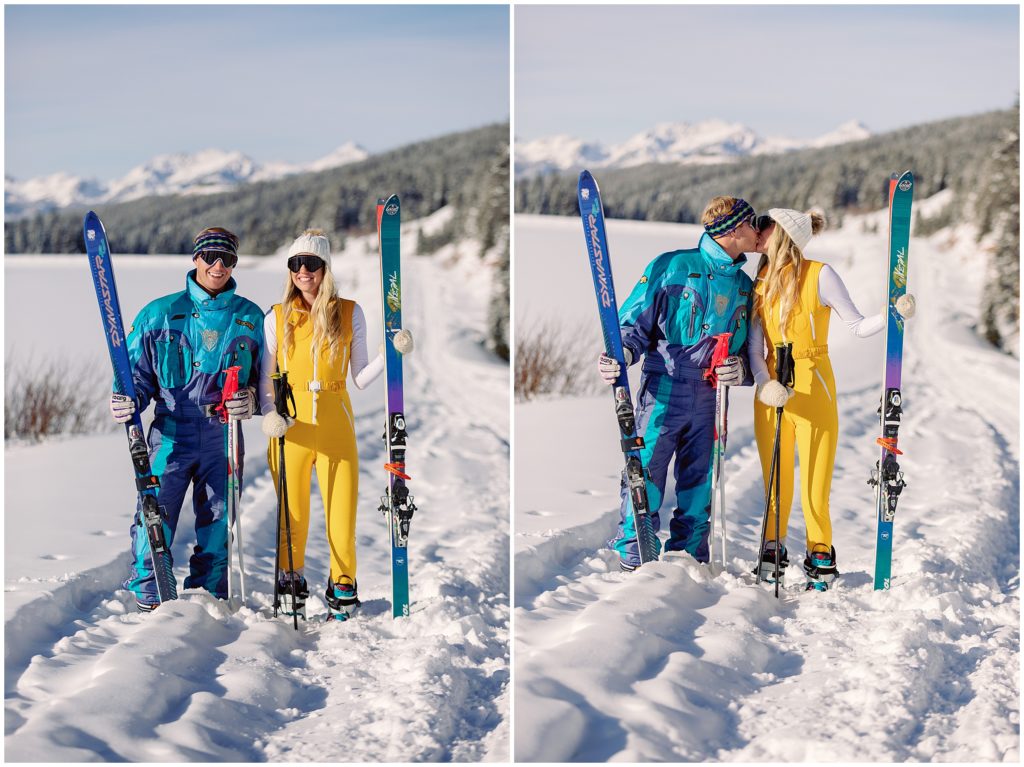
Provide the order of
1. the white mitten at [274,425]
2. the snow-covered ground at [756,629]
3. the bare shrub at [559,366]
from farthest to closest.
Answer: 1. the bare shrub at [559,366]
2. the white mitten at [274,425]
3. the snow-covered ground at [756,629]

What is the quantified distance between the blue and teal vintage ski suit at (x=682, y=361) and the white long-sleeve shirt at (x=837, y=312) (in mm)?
56

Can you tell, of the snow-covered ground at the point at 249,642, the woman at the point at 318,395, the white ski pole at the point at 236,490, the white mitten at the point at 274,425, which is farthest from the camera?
the white ski pole at the point at 236,490

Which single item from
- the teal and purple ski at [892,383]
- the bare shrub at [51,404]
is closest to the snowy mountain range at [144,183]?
the bare shrub at [51,404]

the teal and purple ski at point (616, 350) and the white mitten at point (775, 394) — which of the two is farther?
the teal and purple ski at point (616, 350)

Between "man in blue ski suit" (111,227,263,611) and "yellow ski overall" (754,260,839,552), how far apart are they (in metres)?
2.31

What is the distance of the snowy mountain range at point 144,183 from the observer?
11.4 metres

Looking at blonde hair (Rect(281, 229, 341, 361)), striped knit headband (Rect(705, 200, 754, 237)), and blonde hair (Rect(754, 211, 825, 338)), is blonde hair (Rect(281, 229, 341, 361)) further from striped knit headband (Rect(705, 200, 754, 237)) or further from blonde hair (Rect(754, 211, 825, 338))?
blonde hair (Rect(754, 211, 825, 338))

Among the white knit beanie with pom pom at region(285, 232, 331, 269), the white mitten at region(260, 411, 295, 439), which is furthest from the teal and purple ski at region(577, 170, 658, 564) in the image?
the white mitten at region(260, 411, 295, 439)

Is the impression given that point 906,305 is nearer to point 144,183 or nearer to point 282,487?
point 282,487

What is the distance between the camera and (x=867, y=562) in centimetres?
504

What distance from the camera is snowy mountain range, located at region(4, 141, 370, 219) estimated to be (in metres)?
11.4

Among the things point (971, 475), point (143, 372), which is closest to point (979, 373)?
point (971, 475)

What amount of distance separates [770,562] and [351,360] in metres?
2.13

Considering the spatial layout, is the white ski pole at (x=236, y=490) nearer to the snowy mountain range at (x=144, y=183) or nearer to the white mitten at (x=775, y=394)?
the white mitten at (x=775, y=394)
